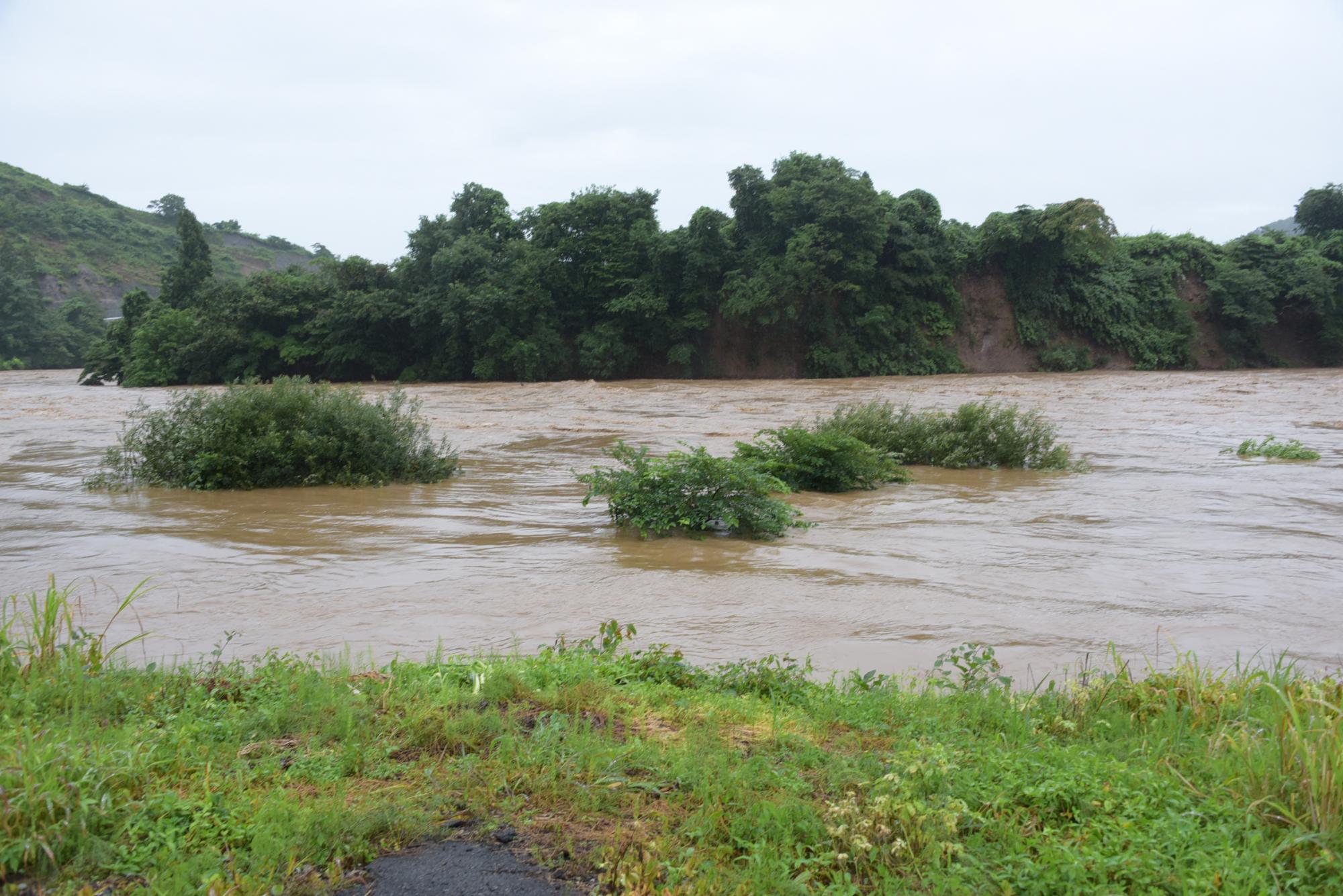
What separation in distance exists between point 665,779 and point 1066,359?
35.4 metres

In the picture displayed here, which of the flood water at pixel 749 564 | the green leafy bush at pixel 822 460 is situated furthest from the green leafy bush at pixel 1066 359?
the green leafy bush at pixel 822 460

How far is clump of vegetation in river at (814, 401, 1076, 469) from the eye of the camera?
42.3ft

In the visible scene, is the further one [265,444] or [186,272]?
[186,272]

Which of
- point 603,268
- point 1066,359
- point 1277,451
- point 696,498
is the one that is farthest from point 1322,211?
point 696,498

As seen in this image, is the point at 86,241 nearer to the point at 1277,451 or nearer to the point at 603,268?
the point at 603,268

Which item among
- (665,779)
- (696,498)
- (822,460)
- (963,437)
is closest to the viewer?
(665,779)

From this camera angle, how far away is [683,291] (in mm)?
36188

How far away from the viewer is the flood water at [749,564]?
18.8 ft

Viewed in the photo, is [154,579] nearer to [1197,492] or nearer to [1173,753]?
[1173,753]

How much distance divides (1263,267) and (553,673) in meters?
41.1

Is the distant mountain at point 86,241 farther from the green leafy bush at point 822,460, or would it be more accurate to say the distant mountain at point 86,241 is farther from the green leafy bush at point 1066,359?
the green leafy bush at point 822,460

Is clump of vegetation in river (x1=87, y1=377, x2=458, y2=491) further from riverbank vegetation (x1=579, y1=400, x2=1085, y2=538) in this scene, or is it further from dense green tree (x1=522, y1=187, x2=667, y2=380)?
dense green tree (x1=522, y1=187, x2=667, y2=380)

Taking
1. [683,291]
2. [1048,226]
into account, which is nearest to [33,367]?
[683,291]

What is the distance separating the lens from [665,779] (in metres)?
3.38
